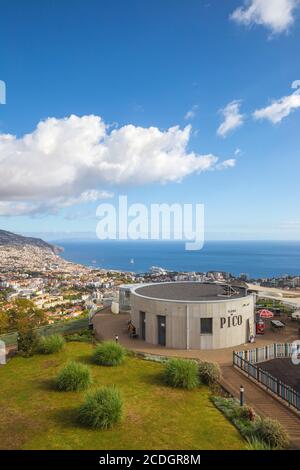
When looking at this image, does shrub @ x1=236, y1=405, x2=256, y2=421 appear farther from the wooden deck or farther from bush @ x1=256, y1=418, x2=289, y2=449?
bush @ x1=256, y1=418, x2=289, y2=449

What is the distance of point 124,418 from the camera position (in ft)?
37.7

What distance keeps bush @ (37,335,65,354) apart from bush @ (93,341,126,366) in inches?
124

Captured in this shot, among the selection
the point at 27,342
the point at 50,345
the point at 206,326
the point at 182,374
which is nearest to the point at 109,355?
the point at 50,345

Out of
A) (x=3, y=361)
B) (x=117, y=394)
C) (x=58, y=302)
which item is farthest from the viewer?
(x=58, y=302)

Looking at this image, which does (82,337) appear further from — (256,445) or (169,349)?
(256,445)

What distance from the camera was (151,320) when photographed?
21.6 meters

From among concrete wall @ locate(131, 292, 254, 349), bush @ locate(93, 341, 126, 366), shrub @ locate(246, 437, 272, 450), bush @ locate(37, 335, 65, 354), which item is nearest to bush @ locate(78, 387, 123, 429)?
shrub @ locate(246, 437, 272, 450)

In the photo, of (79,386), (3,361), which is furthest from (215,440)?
(3,361)

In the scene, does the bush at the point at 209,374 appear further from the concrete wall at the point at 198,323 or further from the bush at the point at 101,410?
the concrete wall at the point at 198,323

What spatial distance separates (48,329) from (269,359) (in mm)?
14491

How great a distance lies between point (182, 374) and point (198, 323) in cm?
617

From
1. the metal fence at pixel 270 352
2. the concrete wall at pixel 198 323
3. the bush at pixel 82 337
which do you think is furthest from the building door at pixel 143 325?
the metal fence at pixel 270 352

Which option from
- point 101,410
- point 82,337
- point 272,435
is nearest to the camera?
point 272,435
